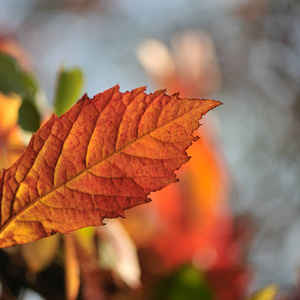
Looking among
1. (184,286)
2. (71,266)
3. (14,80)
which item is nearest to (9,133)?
(14,80)

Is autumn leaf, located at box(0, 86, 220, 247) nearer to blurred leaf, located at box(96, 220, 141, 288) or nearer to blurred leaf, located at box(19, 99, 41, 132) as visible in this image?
blurred leaf, located at box(19, 99, 41, 132)

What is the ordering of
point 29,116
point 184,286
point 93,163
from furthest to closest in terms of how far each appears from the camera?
point 184,286, point 29,116, point 93,163

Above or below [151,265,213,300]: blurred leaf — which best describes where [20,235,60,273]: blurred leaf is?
above

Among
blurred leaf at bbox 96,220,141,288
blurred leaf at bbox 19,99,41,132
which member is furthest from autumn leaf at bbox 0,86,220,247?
blurred leaf at bbox 96,220,141,288

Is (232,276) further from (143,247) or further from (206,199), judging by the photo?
(206,199)

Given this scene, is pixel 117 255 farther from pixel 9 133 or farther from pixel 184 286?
pixel 9 133

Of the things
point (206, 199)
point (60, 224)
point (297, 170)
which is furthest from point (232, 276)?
point (297, 170)

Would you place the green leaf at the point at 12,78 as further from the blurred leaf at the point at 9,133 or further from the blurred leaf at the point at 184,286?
the blurred leaf at the point at 184,286
